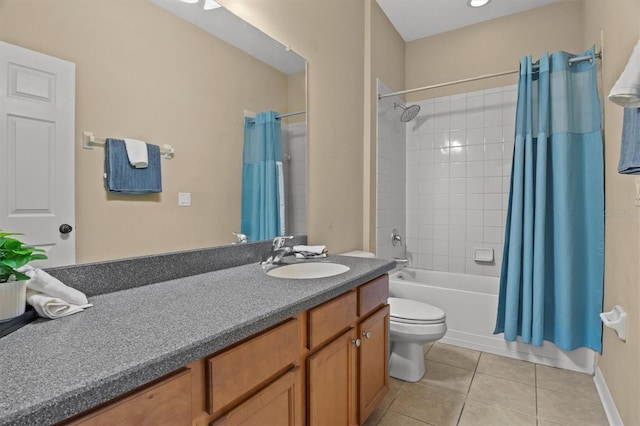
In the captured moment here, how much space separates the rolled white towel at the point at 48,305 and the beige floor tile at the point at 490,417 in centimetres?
178

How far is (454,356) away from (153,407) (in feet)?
7.63

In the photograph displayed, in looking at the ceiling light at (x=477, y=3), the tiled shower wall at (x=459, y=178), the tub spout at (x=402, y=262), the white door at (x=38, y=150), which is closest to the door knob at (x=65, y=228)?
the white door at (x=38, y=150)

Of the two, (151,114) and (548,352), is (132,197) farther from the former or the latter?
(548,352)

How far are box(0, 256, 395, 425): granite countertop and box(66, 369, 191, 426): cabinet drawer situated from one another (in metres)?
0.03

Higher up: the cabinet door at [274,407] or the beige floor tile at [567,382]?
the cabinet door at [274,407]

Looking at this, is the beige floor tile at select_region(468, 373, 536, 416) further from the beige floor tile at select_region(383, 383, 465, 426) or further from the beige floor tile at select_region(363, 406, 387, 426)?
the beige floor tile at select_region(363, 406, 387, 426)

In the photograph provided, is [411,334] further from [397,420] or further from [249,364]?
[249,364]

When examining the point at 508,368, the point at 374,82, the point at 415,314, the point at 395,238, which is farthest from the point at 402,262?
the point at 374,82

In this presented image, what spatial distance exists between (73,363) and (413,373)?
1.96 meters

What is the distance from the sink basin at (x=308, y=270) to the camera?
1540 mm

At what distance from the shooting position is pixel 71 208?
1.00 m

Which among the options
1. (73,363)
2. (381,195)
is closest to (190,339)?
(73,363)

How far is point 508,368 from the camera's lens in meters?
2.27

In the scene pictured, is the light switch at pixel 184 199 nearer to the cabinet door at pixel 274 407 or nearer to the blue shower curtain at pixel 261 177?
the blue shower curtain at pixel 261 177
